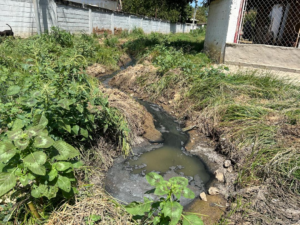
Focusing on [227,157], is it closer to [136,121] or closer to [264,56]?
[136,121]

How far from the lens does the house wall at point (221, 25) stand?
5759 millimetres

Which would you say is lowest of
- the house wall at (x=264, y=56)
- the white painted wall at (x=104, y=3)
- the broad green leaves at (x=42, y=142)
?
the broad green leaves at (x=42, y=142)

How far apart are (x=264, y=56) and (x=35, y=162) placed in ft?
18.7

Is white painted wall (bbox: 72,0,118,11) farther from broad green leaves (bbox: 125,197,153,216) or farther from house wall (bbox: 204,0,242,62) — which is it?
broad green leaves (bbox: 125,197,153,216)

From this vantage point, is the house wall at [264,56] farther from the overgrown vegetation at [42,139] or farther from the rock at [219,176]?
the overgrown vegetation at [42,139]

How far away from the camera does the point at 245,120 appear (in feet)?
10.7

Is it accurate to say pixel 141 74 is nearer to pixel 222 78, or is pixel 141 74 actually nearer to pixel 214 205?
pixel 222 78

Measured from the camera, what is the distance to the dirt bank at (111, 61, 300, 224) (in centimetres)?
201

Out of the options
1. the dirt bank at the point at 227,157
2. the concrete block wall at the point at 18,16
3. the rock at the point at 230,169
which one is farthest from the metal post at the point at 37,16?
the rock at the point at 230,169

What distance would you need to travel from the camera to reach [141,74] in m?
5.63

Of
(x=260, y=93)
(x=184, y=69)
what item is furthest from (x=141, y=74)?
(x=260, y=93)

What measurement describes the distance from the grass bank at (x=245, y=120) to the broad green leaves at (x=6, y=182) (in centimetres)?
182

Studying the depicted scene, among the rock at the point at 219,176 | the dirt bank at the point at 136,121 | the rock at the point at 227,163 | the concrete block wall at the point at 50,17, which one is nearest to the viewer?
the rock at the point at 219,176

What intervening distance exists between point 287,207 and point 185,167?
1.24 meters
